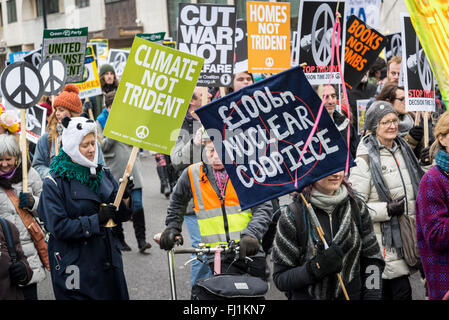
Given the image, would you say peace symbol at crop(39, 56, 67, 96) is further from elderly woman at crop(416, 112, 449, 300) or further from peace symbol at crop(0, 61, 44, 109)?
elderly woman at crop(416, 112, 449, 300)

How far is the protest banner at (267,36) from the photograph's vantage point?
8.05 m

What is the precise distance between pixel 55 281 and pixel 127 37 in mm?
31086

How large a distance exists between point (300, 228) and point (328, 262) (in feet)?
0.92

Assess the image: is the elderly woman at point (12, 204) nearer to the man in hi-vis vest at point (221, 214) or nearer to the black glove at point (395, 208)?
A: the man in hi-vis vest at point (221, 214)

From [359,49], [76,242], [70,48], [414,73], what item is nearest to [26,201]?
[76,242]

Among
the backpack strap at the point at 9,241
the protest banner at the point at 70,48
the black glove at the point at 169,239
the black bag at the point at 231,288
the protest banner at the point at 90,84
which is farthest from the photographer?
the protest banner at the point at 90,84

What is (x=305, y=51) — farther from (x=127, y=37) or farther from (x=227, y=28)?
(x=127, y=37)

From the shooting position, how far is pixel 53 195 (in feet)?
13.9

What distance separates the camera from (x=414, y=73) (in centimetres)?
611

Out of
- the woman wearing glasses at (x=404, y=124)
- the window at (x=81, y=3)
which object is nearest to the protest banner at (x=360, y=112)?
the woman wearing glasses at (x=404, y=124)

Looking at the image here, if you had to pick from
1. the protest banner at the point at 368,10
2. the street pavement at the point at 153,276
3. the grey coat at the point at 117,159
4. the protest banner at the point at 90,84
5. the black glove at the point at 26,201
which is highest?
the protest banner at the point at 368,10

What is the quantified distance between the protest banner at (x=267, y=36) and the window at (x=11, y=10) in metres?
41.4

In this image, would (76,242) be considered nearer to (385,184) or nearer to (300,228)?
(300,228)
